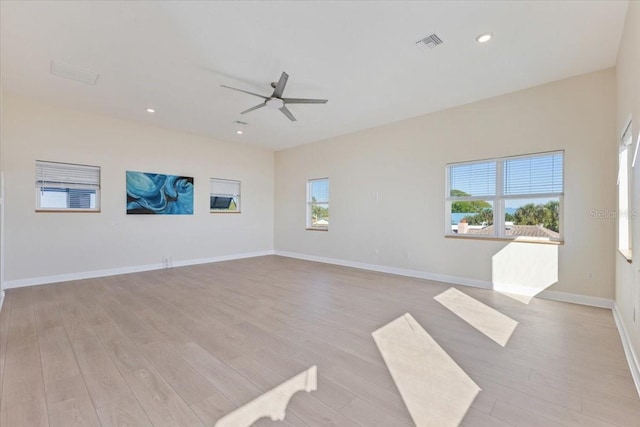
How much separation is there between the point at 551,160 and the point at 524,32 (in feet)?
6.75

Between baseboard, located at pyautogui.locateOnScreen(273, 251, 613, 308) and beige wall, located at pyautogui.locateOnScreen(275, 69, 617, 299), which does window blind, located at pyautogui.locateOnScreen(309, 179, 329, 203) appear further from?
baseboard, located at pyautogui.locateOnScreen(273, 251, 613, 308)

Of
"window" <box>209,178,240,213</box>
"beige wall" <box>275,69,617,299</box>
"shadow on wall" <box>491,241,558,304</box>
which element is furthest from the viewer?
"window" <box>209,178,240,213</box>

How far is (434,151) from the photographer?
515 centimetres

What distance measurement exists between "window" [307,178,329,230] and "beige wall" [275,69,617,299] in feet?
0.65

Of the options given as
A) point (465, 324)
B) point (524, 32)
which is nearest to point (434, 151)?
point (524, 32)

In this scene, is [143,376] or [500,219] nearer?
[143,376]

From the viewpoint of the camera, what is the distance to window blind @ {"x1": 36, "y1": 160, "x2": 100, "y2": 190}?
4832mm

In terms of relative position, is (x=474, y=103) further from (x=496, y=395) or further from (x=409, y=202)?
(x=496, y=395)

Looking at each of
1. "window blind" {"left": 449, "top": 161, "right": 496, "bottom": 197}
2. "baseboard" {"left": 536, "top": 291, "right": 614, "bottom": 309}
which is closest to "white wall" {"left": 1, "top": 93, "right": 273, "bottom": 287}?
"window blind" {"left": 449, "top": 161, "right": 496, "bottom": 197}

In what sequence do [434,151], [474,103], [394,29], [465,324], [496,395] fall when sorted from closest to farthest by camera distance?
[496,395] → [394,29] → [465,324] → [474,103] → [434,151]

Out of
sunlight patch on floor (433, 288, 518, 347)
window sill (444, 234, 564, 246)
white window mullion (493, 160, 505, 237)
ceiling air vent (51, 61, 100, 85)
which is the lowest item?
sunlight patch on floor (433, 288, 518, 347)

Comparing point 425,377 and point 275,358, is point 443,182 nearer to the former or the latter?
point 425,377

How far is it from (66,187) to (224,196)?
3.09m

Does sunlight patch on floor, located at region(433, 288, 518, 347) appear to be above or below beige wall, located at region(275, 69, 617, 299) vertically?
below
